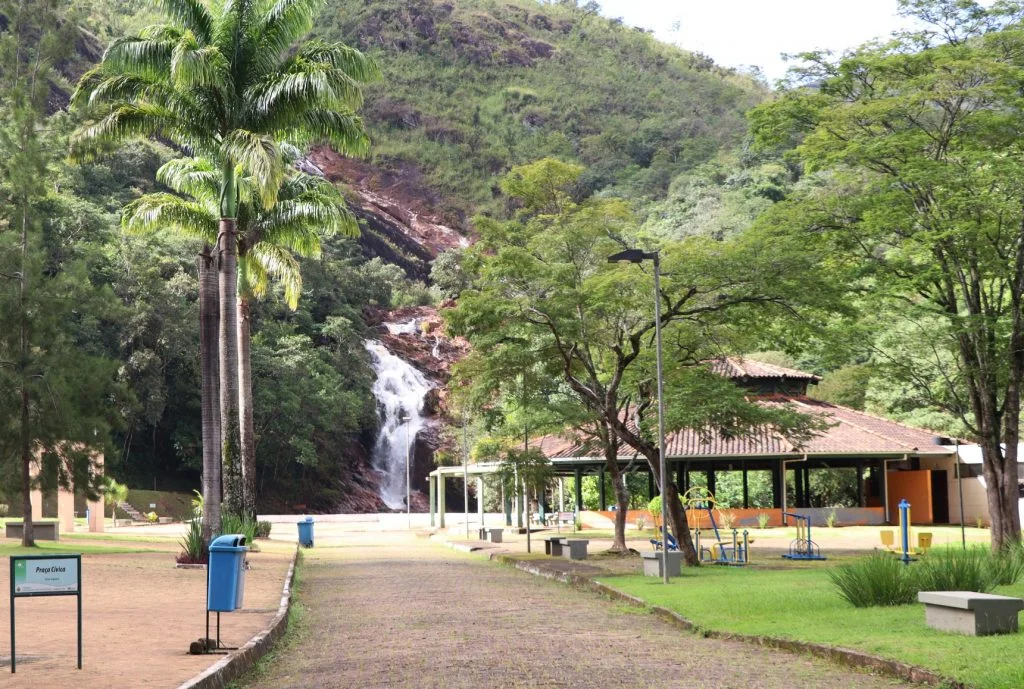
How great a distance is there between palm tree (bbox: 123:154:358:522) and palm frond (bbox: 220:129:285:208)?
257 centimetres

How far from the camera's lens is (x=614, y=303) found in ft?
83.3

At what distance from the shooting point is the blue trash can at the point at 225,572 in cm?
1239

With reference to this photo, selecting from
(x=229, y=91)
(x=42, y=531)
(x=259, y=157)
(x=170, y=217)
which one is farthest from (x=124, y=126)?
(x=42, y=531)

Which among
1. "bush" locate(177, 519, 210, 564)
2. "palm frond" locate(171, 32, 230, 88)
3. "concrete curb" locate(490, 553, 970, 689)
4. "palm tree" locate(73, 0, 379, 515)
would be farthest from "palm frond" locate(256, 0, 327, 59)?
"concrete curb" locate(490, 553, 970, 689)

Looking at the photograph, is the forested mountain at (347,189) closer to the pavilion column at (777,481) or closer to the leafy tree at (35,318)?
the leafy tree at (35,318)

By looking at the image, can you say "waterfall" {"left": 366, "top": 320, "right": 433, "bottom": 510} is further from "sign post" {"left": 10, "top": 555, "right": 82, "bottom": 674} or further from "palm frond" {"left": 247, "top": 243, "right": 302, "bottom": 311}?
"sign post" {"left": 10, "top": 555, "right": 82, "bottom": 674}

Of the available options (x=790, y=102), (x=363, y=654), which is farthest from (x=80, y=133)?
(x=363, y=654)

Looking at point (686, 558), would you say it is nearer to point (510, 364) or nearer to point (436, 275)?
point (510, 364)

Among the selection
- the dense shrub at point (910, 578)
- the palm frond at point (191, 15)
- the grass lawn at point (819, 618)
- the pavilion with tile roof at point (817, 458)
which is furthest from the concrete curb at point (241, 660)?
the pavilion with tile roof at point (817, 458)

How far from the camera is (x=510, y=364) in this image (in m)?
27.8

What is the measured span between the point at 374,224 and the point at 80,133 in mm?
89709

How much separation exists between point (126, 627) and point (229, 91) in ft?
49.4

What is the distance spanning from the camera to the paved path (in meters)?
9.86

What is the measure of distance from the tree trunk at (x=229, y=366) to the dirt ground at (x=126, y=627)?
4.28 m
